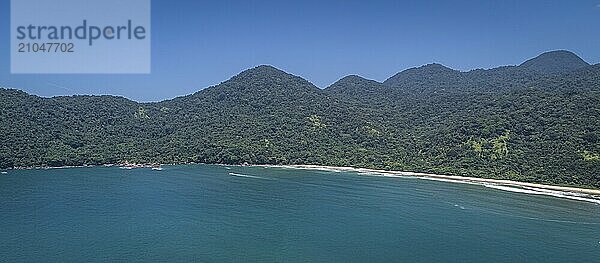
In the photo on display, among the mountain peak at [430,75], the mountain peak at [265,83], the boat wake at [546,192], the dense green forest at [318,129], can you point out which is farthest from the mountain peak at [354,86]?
the boat wake at [546,192]

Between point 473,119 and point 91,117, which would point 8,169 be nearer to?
point 91,117

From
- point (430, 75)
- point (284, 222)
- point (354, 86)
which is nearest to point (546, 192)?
point (284, 222)

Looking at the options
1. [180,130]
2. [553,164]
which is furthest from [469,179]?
[180,130]

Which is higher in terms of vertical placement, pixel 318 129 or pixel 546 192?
pixel 318 129

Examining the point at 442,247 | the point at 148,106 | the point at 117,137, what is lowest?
the point at 442,247

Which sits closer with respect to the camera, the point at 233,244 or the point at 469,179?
the point at 233,244

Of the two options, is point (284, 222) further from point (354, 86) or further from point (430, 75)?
point (430, 75)
